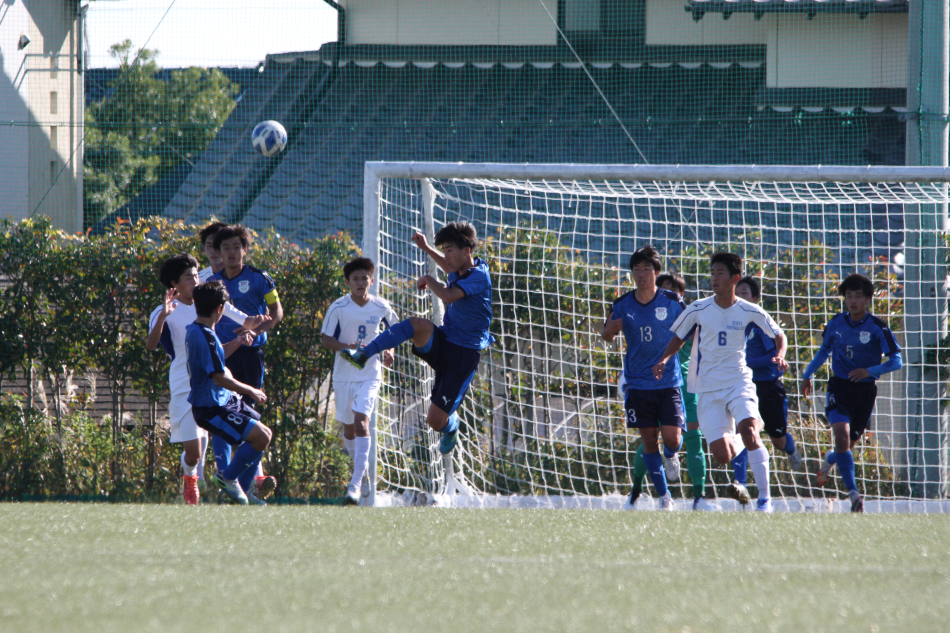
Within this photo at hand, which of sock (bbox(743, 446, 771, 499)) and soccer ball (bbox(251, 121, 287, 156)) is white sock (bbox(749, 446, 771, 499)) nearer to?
sock (bbox(743, 446, 771, 499))

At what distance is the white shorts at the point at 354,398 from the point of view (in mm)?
6566

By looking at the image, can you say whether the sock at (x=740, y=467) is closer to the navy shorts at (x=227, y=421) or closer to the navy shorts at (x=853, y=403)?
the navy shorts at (x=853, y=403)

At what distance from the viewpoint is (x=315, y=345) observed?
7625 mm

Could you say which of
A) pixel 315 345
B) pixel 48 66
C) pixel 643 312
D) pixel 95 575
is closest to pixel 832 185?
pixel 643 312

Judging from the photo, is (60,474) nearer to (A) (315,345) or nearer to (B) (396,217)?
(A) (315,345)

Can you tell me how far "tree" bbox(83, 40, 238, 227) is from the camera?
49.1 ft

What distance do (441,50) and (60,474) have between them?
11057mm

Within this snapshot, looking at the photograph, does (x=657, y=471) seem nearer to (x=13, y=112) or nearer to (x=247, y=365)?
(x=247, y=365)

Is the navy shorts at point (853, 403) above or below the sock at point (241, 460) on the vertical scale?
above

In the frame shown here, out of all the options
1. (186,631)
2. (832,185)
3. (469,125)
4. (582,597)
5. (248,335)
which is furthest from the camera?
(469,125)

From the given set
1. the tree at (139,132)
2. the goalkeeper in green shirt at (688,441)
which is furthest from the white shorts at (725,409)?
the tree at (139,132)

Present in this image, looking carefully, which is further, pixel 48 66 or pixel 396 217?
pixel 48 66

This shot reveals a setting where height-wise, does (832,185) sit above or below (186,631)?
above

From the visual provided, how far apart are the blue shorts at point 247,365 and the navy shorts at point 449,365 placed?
1186 millimetres
